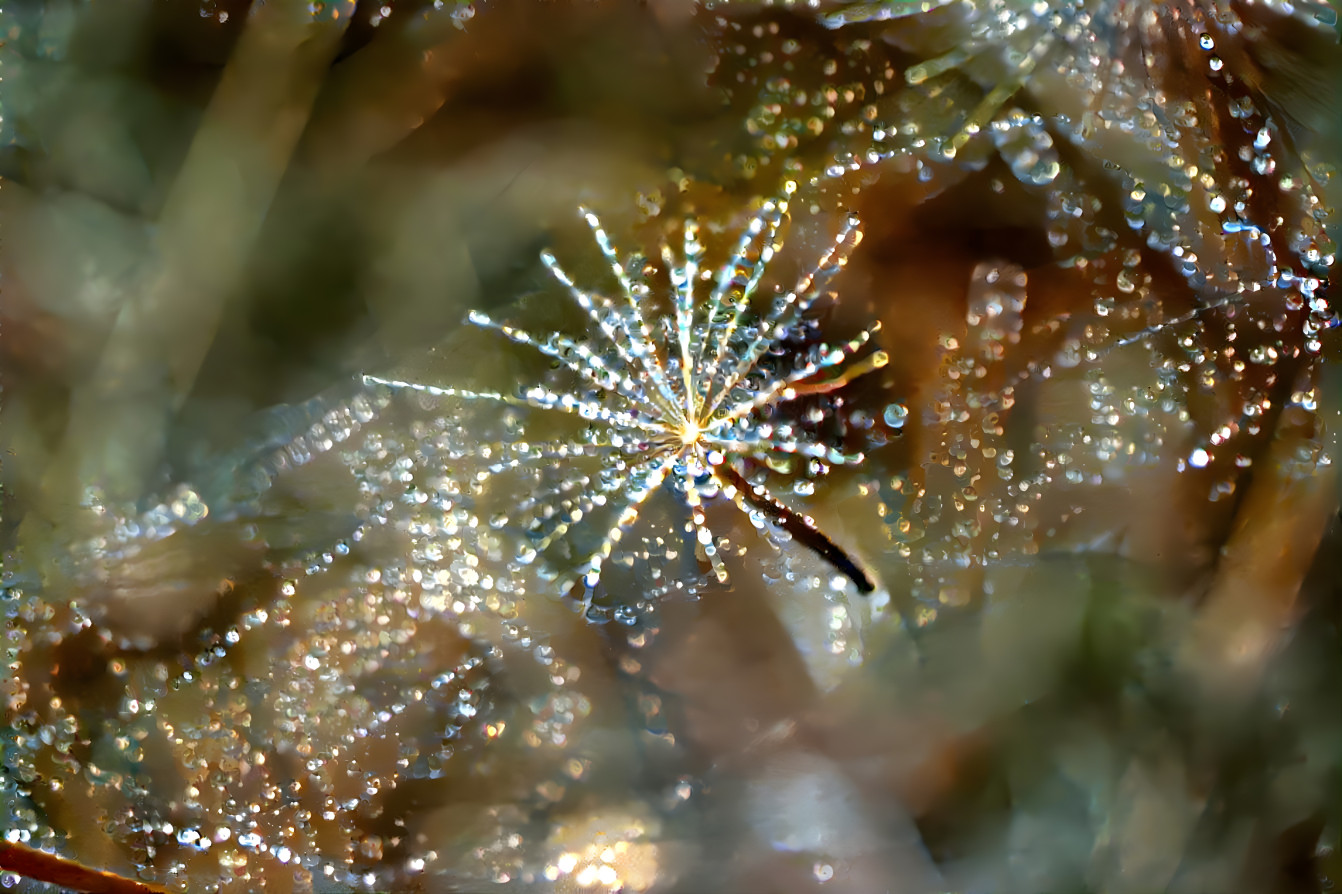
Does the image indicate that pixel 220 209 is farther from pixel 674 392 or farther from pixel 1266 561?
pixel 1266 561

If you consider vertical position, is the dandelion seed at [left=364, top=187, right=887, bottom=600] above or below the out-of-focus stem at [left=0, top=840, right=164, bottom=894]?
above

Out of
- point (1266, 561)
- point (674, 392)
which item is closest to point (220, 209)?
point (674, 392)

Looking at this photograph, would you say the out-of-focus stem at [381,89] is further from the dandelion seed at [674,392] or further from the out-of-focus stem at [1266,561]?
the out-of-focus stem at [1266,561]

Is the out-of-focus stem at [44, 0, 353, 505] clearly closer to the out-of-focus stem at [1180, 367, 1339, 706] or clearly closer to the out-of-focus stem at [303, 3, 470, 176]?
the out-of-focus stem at [303, 3, 470, 176]

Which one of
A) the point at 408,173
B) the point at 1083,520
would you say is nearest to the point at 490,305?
the point at 408,173

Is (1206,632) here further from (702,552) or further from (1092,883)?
(702,552)

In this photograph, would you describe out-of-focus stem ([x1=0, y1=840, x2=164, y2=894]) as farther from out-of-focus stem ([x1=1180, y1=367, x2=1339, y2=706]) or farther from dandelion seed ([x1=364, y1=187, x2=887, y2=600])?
out-of-focus stem ([x1=1180, y1=367, x2=1339, y2=706])

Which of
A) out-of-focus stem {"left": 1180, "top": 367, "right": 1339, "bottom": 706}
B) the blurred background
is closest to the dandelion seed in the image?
the blurred background

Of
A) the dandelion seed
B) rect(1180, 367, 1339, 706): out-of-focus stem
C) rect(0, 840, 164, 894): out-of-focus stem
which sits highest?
A: the dandelion seed
